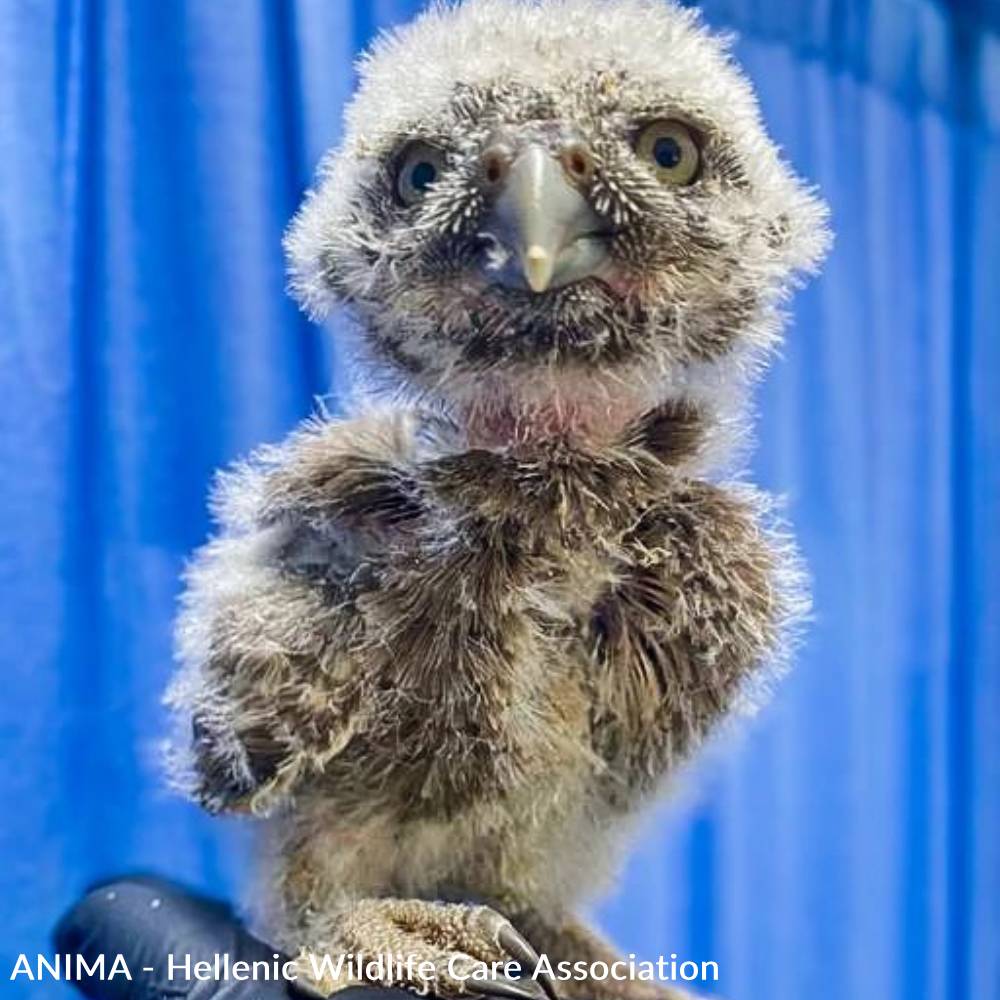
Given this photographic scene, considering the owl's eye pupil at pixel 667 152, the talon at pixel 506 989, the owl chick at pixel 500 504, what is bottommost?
the talon at pixel 506 989

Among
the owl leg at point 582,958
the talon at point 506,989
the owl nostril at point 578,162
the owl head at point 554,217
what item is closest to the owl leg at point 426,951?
the talon at point 506,989

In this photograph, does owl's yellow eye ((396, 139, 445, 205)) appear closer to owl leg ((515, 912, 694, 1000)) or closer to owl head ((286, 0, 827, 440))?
owl head ((286, 0, 827, 440))

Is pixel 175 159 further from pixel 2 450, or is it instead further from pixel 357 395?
pixel 357 395

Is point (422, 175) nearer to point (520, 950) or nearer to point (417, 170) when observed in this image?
point (417, 170)

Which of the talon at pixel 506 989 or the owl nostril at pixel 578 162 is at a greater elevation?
the owl nostril at pixel 578 162

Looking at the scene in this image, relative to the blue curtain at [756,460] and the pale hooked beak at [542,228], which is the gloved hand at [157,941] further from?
the pale hooked beak at [542,228]

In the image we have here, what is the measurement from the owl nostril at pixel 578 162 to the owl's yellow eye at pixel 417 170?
2.6 inches

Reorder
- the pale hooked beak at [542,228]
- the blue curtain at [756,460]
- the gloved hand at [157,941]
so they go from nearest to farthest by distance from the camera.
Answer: the pale hooked beak at [542,228] < the gloved hand at [157,941] < the blue curtain at [756,460]

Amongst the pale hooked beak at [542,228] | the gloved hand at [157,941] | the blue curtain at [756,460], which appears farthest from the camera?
the blue curtain at [756,460]

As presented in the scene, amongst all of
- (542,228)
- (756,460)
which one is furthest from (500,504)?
(756,460)

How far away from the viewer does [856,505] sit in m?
1.29

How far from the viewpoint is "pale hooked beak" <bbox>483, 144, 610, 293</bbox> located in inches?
19.5

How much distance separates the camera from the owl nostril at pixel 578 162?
51 cm

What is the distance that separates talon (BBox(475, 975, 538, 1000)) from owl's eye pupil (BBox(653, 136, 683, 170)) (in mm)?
385
